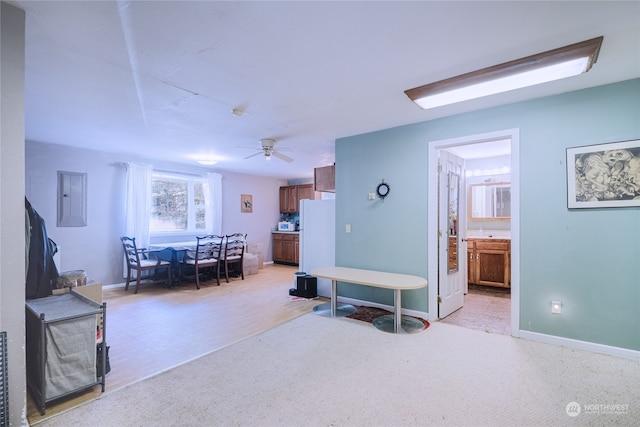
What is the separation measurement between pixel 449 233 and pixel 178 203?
5.32 metres

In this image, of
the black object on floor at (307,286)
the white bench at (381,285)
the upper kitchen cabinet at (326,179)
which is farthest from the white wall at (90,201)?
the white bench at (381,285)

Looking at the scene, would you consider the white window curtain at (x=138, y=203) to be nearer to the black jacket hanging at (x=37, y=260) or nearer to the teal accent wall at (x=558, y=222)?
the black jacket hanging at (x=37, y=260)

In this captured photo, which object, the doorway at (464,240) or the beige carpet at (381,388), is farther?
the doorway at (464,240)

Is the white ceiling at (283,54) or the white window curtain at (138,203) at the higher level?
the white ceiling at (283,54)

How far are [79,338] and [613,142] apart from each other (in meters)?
4.43

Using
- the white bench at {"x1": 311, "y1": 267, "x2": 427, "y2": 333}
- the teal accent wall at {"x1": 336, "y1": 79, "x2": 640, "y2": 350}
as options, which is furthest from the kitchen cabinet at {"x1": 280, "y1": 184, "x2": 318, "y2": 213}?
the teal accent wall at {"x1": 336, "y1": 79, "x2": 640, "y2": 350}

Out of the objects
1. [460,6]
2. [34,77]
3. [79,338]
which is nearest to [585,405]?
[460,6]

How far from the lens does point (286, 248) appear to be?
769 centimetres

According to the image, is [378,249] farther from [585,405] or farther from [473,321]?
[585,405]

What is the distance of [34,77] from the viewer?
2.33 meters

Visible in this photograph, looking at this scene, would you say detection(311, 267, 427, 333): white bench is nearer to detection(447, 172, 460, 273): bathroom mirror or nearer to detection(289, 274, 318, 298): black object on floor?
detection(289, 274, 318, 298): black object on floor

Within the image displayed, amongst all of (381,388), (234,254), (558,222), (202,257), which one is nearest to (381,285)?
(381,388)

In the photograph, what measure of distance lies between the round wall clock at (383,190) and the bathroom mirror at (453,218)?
775 mm

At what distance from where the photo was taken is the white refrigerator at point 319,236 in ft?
14.8
